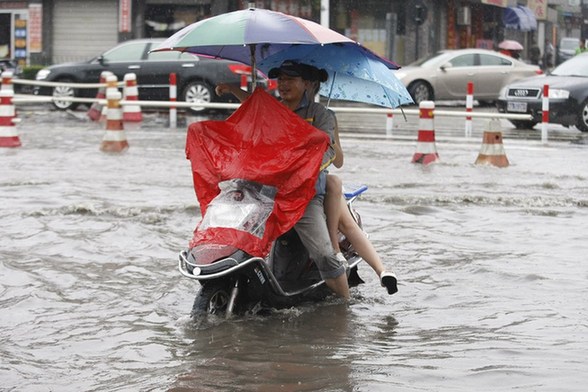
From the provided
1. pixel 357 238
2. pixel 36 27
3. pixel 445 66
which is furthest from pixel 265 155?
pixel 36 27

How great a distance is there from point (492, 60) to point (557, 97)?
9943mm

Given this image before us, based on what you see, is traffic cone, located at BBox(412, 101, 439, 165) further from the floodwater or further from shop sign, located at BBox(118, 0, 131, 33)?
shop sign, located at BBox(118, 0, 131, 33)

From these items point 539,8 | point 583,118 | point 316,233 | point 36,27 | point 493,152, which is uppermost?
point 539,8

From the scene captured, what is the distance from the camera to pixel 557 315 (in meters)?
6.90

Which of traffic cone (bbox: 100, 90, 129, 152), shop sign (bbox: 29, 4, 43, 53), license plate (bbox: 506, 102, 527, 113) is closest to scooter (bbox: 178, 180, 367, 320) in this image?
traffic cone (bbox: 100, 90, 129, 152)

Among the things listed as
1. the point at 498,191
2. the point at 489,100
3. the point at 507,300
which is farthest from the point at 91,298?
the point at 489,100

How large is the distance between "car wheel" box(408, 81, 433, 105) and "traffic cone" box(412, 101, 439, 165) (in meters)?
15.2

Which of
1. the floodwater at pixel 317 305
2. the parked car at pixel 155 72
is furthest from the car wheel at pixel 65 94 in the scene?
the floodwater at pixel 317 305

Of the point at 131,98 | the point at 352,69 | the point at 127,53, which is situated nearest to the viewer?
the point at 352,69

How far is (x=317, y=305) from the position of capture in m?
7.13

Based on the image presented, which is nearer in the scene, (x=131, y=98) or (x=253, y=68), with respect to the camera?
(x=253, y=68)

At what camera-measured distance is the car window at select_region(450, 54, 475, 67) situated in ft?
103

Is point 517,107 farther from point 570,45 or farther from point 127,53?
point 570,45

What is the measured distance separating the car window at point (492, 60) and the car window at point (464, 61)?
0.29 metres
